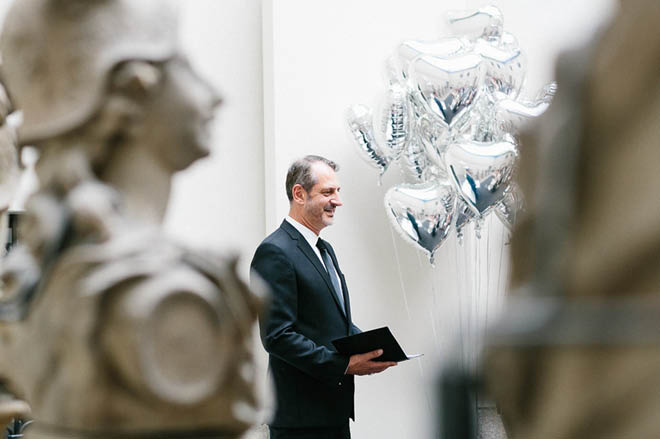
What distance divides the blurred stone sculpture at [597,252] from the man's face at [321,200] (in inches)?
127

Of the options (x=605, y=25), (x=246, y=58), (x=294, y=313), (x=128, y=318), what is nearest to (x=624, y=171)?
(x=605, y=25)

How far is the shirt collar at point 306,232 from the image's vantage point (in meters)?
3.60

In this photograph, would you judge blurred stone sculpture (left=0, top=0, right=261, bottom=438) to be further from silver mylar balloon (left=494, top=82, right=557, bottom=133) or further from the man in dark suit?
silver mylar balloon (left=494, top=82, right=557, bottom=133)

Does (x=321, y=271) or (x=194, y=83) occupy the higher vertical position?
(x=194, y=83)

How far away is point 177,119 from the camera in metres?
1.15

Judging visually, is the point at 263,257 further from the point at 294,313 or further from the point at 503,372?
the point at 503,372

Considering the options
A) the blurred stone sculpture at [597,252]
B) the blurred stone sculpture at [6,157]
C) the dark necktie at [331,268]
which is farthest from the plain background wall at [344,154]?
the blurred stone sculpture at [597,252]

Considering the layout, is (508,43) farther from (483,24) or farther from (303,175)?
(303,175)

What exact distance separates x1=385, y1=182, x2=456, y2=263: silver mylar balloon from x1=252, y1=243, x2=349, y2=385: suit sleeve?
4.64 feet

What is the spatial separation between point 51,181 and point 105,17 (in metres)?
0.20

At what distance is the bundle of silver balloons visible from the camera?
4387 millimetres

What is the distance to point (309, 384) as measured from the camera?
3311 millimetres

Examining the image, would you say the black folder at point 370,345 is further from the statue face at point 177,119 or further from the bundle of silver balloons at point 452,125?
the statue face at point 177,119

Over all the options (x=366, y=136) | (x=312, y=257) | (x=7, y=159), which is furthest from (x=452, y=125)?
(x=7, y=159)
